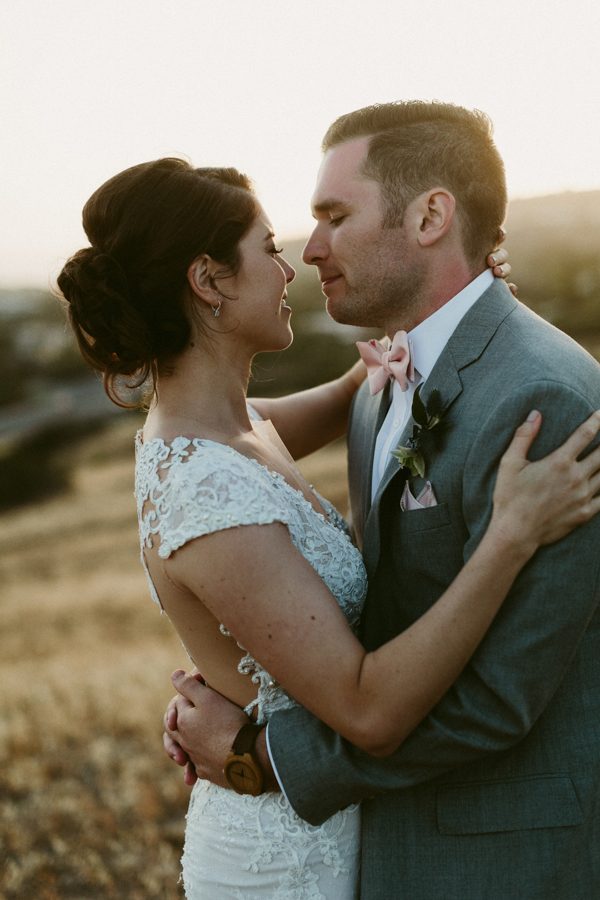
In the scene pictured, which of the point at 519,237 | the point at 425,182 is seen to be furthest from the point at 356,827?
the point at 519,237

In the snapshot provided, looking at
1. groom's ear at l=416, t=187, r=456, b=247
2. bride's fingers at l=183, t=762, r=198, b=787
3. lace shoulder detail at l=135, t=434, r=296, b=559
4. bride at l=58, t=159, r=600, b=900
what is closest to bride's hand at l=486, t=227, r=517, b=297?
groom's ear at l=416, t=187, r=456, b=247

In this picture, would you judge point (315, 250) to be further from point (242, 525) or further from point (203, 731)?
point (203, 731)

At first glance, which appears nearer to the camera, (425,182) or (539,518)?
(539,518)

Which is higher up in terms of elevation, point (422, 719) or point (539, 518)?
point (539, 518)

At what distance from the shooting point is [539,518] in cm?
204

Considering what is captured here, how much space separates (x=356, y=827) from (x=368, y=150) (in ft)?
6.59

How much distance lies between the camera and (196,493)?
2234 millimetres

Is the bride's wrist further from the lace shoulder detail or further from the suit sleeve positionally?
the lace shoulder detail

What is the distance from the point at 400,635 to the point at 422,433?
1.80 feet

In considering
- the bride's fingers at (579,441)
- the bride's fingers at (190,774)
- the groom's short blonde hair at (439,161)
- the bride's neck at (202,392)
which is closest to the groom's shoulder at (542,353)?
the bride's fingers at (579,441)

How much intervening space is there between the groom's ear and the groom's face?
0.17 ft

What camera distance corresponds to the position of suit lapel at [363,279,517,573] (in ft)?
7.93

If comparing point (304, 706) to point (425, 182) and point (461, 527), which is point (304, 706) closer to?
point (461, 527)

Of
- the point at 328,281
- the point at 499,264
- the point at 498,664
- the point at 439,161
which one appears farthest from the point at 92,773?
the point at 439,161
